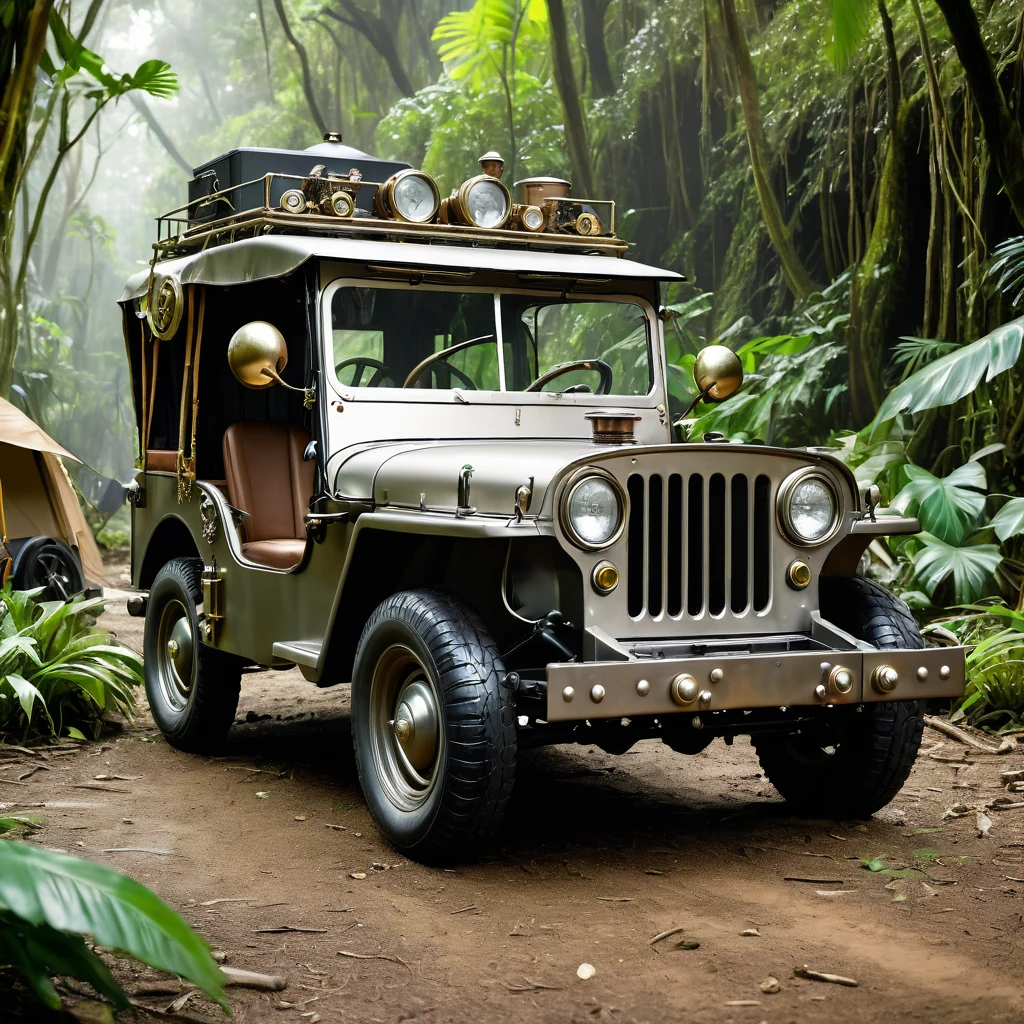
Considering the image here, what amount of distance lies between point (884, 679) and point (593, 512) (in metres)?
1.08

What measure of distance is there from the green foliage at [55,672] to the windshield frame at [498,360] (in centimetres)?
226

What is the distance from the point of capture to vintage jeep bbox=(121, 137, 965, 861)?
13.4 ft

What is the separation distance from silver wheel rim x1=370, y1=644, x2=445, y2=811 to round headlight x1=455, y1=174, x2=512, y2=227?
2.24 metres

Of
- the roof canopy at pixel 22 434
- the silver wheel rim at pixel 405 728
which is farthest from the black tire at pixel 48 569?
the silver wheel rim at pixel 405 728

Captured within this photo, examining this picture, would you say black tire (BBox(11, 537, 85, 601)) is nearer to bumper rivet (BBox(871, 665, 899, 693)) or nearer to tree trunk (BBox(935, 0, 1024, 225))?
bumper rivet (BBox(871, 665, 899, 693))

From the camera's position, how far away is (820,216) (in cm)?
1248

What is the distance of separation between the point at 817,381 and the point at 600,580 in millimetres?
7067

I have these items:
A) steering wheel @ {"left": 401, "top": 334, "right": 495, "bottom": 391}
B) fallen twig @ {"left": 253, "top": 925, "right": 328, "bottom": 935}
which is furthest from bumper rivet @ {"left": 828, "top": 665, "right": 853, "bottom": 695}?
steering wheel @ {"left": 401, "top": 334, "right": 495, "bottom": 391}

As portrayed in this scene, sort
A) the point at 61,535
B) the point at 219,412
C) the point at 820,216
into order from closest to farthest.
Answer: the point at 219,412
the point at 61,535
the point at 820,216

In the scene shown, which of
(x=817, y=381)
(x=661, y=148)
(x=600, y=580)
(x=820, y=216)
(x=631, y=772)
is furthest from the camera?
(x=661, y=148)

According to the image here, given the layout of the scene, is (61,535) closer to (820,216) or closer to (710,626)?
(710,626)

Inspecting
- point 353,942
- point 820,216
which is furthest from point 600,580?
point 820,216

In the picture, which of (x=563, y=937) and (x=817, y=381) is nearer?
(x=563, y=937)

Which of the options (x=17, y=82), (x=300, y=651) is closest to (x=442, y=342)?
(x=300, y=651)
